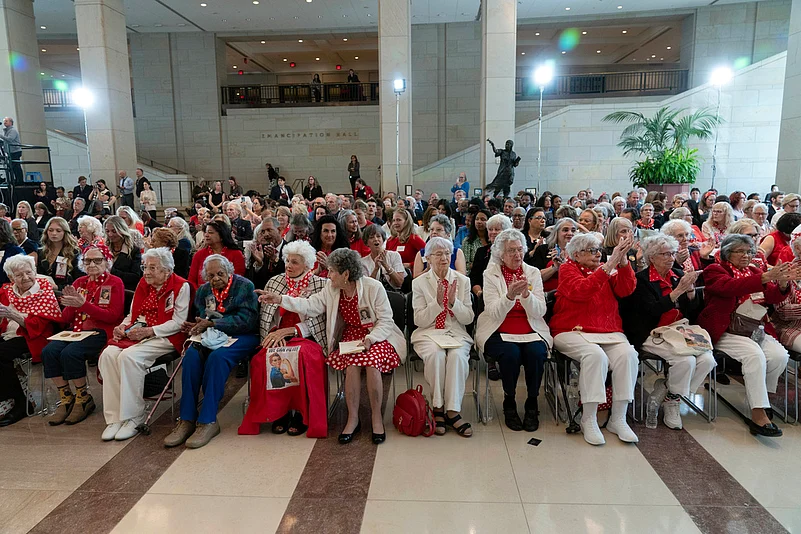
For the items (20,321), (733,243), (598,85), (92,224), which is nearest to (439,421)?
(733,243)

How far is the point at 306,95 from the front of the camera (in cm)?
2211

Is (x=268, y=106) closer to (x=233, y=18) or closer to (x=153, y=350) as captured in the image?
(x=233, y=18)

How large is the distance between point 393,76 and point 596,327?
11.8 meters

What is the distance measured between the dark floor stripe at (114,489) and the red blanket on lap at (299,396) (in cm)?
52

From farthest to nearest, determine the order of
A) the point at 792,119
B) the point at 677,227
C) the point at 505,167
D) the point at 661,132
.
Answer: the point at 661,132, the point at 505,167, the point at 792,119, the point at 677,227

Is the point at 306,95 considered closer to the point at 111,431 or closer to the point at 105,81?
the point at 105,81

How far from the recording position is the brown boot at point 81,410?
12.3 ft

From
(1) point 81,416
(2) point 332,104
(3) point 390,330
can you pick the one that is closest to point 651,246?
(3) point 390,330

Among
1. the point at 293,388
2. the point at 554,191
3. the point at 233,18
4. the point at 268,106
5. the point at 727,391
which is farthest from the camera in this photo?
the point at 268,106

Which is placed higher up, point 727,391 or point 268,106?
point 268,106

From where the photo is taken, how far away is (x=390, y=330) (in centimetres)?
371

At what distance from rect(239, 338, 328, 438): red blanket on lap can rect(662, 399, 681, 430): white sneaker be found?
2.38 meters

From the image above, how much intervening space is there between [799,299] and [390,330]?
3.03 meters

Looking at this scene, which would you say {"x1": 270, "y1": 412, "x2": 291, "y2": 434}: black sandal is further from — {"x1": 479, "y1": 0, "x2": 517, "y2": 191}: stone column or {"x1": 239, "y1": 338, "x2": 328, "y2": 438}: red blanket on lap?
{"x1": 479, "y1": 0, "x2": 517, "y2": 191}: stone column
